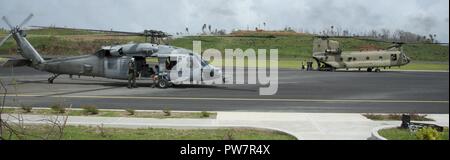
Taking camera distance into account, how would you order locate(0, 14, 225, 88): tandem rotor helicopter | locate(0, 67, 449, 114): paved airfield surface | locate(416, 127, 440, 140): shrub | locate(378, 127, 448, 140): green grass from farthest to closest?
locate(0, 14, 225, 88): tandem rotor helicopter
locate(0, 67, 449, 114): paved airfield surface
locate(378, 127, 448, 140): green grass
locate(416, 127, 440, 140): shrub

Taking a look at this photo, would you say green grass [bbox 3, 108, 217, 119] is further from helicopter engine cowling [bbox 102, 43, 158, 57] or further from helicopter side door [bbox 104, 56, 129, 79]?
helicopter side door [bbox 104, 56, 129, 79]

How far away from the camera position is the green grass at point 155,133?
1009 centimetres

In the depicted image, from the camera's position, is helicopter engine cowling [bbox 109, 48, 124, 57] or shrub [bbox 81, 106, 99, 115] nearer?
shrub [bbox 81, 106, 99, 115]

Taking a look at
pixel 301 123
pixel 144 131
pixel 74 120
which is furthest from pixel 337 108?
pixel 74 120

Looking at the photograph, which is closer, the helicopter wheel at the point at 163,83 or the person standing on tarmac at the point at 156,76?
the helicopter wheel at the point at 163,83

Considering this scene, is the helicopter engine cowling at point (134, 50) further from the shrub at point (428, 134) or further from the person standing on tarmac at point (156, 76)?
the shrub at point (428, 134)

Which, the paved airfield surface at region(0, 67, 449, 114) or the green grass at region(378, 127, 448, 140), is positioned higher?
the paved airfield surface at region(0, 67, 449, 114)

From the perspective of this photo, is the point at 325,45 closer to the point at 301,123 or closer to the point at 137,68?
the point at 137,68

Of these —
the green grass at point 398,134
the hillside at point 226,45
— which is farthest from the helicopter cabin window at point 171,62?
the hillside at point 226,45

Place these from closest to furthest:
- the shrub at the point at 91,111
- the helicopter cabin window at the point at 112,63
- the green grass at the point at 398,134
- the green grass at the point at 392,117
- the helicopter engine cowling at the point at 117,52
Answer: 1. the green grass at the point at 398,134
2. the green grass at the point at 392,117
3. the shrub at the point at 91,111
4. the helicopter engine cowling at the point at 117,52
5. the helicopter cabin window at the point at 112,63

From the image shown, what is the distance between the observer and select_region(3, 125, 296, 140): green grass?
1009 cm

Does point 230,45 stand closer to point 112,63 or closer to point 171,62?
point 112,63

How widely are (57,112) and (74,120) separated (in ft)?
4.00

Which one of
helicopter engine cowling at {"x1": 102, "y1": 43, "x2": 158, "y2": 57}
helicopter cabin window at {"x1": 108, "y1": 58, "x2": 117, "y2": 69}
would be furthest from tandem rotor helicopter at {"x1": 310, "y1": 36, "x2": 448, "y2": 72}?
helicopter cabin window at {"x1": 108, "y1": 58, "x2": 117, "y2": 69}
